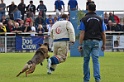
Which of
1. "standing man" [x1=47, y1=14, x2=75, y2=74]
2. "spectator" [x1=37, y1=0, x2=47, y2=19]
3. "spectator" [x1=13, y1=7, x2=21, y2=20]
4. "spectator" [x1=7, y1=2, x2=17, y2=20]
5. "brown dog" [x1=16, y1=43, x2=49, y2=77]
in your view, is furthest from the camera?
"spectator" [x1=37, y1=0, x2=47, y2=19]

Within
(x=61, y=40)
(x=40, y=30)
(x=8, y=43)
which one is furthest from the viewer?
(x=40, y=30)

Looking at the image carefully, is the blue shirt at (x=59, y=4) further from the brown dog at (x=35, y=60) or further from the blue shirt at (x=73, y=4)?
the brown dog at (x=35, y=60)

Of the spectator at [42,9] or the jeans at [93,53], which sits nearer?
the jeans at [93,53]

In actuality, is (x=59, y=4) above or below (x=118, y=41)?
above

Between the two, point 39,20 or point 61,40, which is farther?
point 39,20

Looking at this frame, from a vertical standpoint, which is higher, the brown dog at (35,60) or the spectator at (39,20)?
the spectator at (39,20)

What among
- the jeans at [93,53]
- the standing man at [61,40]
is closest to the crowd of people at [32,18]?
the standing man at [61,40]

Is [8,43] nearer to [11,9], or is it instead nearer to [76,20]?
[11,9]

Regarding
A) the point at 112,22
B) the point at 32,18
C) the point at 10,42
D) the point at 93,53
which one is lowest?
the point at 93,53

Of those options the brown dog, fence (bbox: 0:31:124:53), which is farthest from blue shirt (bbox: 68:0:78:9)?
the brown dog

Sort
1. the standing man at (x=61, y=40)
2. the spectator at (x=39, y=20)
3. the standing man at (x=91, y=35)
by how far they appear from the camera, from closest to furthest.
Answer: the standing man at (x=91, y=35) < the standing man at (x=61, y=40) < the spectator at (x=39, y=20)

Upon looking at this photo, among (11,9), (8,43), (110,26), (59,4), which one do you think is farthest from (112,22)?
(8,43)

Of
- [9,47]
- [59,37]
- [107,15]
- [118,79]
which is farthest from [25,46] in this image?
[118,79]

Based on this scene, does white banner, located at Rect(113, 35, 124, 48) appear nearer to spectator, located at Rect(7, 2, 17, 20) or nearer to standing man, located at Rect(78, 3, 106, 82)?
spectator, located at Rect(7, 2, 17, 20)
